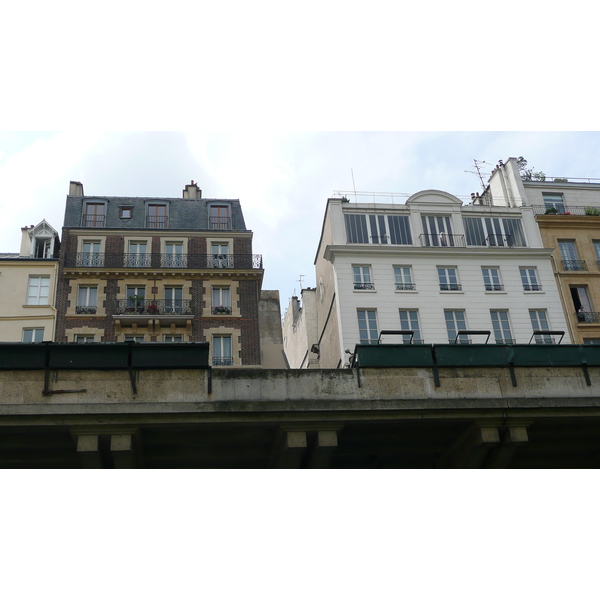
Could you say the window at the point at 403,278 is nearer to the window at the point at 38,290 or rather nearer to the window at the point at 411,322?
the window at the point at 411,322

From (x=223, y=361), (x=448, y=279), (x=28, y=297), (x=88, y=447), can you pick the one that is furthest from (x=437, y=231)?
(x=88, y=447)

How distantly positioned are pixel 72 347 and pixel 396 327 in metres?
22.2

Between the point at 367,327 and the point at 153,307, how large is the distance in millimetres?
11567


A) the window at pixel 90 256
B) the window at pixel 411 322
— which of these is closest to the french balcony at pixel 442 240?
the window at pixel 411 322

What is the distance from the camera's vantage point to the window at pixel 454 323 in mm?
39625

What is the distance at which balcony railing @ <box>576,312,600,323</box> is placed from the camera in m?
42.0

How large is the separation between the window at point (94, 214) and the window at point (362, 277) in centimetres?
1569

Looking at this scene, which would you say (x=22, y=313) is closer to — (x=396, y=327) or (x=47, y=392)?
(x=396, y=327)

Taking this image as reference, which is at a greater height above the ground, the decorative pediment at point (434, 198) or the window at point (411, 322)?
the decorative pediment at point (434, 198)

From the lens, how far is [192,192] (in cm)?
4975

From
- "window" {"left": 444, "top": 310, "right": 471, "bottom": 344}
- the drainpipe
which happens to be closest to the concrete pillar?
"window" {"left": 444, "top": 310, "right": 471, "bottom": 344}

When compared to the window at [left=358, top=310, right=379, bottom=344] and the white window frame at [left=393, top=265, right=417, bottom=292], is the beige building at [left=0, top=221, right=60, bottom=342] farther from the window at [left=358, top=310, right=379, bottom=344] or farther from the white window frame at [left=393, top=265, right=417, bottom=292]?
the white window frame at [left=393, top=265, right=417, bottom=292]

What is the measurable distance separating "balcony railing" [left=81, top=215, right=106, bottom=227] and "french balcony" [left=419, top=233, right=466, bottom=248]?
19.0 meters

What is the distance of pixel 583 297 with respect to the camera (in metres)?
43.2
